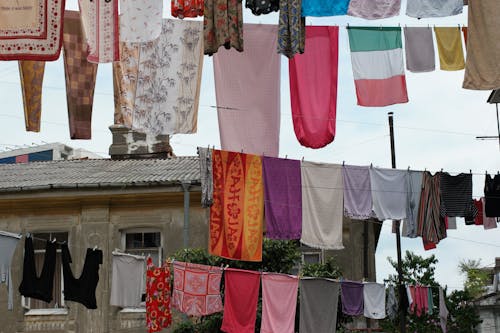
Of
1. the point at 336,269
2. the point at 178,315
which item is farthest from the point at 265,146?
the point at 178,315

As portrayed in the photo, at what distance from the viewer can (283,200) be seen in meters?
18.7

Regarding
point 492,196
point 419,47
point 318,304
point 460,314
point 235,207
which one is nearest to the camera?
point 419,47

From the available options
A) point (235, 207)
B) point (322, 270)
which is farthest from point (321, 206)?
point (322, 270)

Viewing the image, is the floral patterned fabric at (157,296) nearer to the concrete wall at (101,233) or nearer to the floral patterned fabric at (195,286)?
the floral patterned fabric at (195,286)

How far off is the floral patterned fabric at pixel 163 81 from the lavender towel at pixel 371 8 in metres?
2.46

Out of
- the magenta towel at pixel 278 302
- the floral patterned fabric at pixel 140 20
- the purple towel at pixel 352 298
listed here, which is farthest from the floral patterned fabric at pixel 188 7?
the purple towel at pixel 352 298

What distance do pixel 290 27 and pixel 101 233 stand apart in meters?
12.1

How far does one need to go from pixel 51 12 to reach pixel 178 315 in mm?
11257

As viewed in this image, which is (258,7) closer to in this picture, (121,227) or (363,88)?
(363,88)

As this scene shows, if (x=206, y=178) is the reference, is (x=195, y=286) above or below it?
below

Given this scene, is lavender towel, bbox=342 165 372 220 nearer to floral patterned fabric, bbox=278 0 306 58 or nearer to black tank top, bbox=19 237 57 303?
floral patterned fabric, bbox=278 0 306 58

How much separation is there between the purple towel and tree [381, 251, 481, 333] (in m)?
8.15

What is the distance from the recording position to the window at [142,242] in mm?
24728

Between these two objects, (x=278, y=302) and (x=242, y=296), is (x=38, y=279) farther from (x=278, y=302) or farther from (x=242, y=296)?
(x=278, y=302)
